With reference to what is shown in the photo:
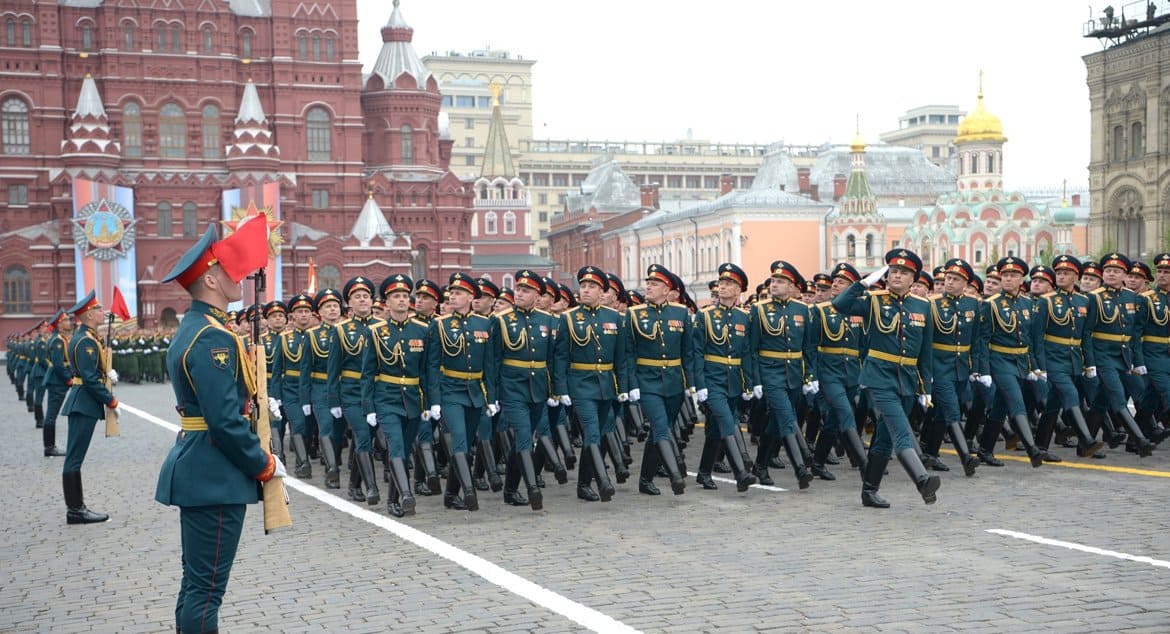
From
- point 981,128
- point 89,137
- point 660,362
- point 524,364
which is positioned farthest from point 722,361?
point 981,128

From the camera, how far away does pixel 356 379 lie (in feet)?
35.1

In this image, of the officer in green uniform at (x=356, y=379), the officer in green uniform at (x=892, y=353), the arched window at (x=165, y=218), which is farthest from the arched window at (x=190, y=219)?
the officer in green uniform at (x=892, y=353)

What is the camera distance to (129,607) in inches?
277

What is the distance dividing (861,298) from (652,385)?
2016mm

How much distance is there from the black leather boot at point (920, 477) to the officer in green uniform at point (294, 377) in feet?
21.1

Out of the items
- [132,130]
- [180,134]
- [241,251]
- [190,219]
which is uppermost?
[132,130]

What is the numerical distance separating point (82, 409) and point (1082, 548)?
305 inches

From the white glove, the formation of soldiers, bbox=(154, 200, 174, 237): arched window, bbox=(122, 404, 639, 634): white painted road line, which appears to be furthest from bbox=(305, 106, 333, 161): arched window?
the white glove

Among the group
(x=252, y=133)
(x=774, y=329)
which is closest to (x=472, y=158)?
(x=252, y=133)

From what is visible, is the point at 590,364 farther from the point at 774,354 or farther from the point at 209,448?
the point at 209,448

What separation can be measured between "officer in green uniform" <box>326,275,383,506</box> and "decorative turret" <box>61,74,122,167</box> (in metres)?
52.9

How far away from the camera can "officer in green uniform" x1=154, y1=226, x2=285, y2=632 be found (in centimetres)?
515

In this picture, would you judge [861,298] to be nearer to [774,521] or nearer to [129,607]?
[774,521]

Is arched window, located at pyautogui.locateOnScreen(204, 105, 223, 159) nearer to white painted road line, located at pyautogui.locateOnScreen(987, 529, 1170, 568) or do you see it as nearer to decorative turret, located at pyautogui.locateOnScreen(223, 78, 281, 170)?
decorative turret, located at pyautogui.locateOnScreen(223, 78, 281, 170)
